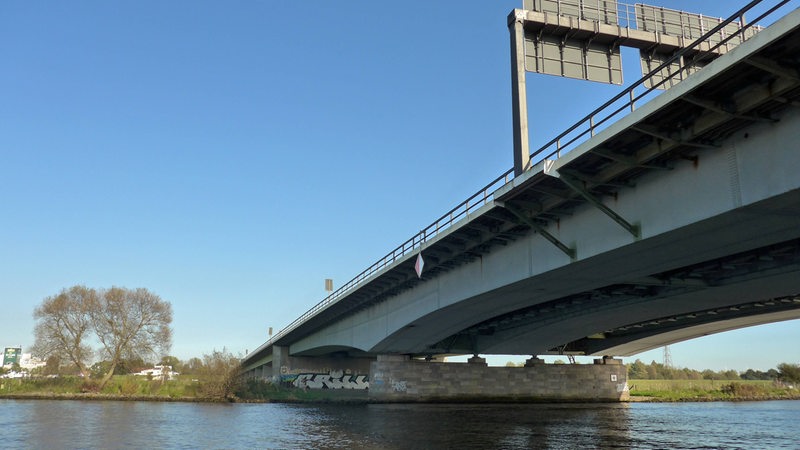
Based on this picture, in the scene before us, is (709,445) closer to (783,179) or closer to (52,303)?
(783,179)

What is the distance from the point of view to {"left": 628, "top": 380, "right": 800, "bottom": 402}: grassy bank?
72750 mm

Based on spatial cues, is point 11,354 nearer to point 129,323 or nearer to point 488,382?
point 129,323

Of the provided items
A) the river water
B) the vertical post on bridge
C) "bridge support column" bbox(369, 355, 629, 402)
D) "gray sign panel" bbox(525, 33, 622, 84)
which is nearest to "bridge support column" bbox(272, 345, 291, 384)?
"bridge support column" bbox(369, 355, 629, 402)

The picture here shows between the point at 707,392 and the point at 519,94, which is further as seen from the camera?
the point at 707,392

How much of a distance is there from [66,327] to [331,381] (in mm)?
31181

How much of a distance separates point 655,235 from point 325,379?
211 feet

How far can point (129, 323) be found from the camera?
6844 cm

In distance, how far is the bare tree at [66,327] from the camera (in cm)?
6544

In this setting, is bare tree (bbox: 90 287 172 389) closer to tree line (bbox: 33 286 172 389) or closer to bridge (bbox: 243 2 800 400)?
tree line (bbox: 33 286 172 389)

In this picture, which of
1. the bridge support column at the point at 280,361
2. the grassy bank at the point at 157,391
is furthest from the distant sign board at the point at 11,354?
the bridge support column at the point at 280,361

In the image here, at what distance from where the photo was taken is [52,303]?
215 ft

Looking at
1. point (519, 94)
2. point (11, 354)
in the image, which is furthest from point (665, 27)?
point (11, 354)

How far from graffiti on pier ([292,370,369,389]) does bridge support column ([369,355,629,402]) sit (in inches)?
901

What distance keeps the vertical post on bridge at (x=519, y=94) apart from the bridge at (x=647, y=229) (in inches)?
20.7
